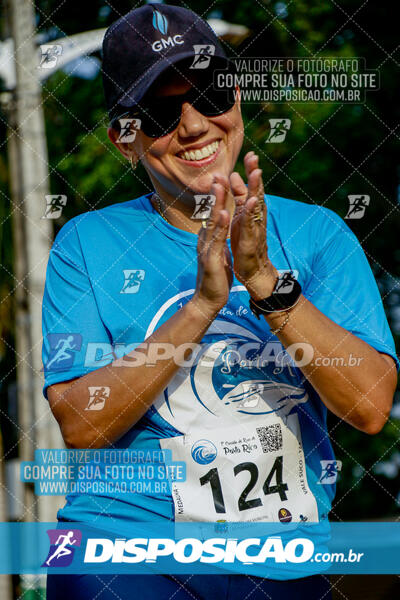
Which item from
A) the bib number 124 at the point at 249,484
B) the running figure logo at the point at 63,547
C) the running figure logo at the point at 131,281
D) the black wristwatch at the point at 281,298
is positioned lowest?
the running figure logo at the point at 63,547

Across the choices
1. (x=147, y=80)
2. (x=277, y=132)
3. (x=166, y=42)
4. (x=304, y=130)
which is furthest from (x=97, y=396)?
(x=304, y=130)

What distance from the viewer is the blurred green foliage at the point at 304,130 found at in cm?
469

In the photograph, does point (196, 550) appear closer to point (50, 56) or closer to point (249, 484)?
point (249, 484)

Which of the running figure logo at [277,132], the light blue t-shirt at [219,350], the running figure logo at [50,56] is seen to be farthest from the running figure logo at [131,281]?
the running figure logo at [50,56]

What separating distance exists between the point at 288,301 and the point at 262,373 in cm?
Result: 23

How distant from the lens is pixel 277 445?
68.4 inches

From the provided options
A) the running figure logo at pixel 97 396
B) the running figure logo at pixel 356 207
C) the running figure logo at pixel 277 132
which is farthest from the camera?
the running figure logo at pixel 277 132

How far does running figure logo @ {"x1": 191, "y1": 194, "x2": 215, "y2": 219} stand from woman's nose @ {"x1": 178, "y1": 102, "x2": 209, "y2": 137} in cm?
15

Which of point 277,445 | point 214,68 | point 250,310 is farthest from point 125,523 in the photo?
point 214,68

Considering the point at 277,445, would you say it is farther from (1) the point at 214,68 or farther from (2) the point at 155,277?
(1) the point at 214,68

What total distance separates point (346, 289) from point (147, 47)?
2.44 feet

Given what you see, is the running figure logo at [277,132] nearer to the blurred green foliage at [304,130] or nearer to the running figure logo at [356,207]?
the running figure logo at [356,207]

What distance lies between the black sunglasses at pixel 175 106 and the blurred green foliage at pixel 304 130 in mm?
2693

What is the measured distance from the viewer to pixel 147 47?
6.17 feet
